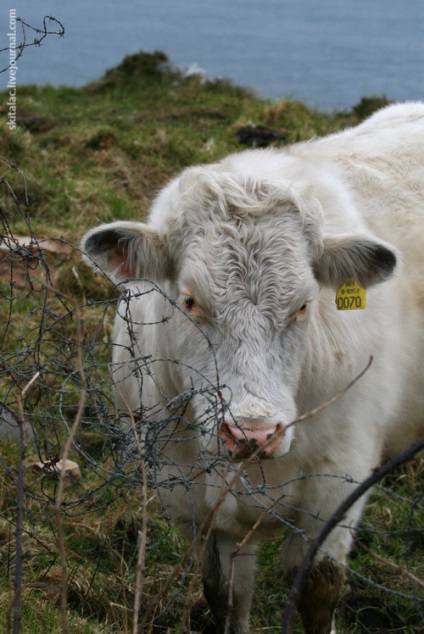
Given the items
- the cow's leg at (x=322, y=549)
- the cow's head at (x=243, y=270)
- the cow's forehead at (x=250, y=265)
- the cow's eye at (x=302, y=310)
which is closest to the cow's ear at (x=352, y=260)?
the cow's head at (x=243, y=270)

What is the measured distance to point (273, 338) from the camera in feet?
10.5

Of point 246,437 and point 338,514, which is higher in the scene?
point 338,514

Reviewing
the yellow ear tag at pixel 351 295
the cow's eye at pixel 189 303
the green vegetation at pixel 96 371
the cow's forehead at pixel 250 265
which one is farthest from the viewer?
the yellow ear tag at pixel 351 295

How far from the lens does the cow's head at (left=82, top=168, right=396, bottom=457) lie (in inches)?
122

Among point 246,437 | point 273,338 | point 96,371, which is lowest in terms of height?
point 96,371

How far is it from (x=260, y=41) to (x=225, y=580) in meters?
44.9

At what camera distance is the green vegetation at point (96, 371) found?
10.1ft

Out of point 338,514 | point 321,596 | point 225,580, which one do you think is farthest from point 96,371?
point 338,514

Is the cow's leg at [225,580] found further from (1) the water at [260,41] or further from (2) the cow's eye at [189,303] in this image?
(1) the water at [260,41]

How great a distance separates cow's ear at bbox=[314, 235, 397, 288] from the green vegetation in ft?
3.15

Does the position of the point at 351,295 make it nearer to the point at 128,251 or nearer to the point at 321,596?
the point at 128,251

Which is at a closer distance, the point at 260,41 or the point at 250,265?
the point at 250,265

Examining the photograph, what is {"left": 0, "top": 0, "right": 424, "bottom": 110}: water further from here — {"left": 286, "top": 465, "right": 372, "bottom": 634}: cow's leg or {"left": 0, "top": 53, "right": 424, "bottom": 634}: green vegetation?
{"left": 286, "top": 465, "right": 372, "bottom": 634}: cow's leg

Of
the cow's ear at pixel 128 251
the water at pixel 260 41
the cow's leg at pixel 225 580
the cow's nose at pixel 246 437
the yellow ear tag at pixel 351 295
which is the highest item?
the cow's ear at pixel 128 251
